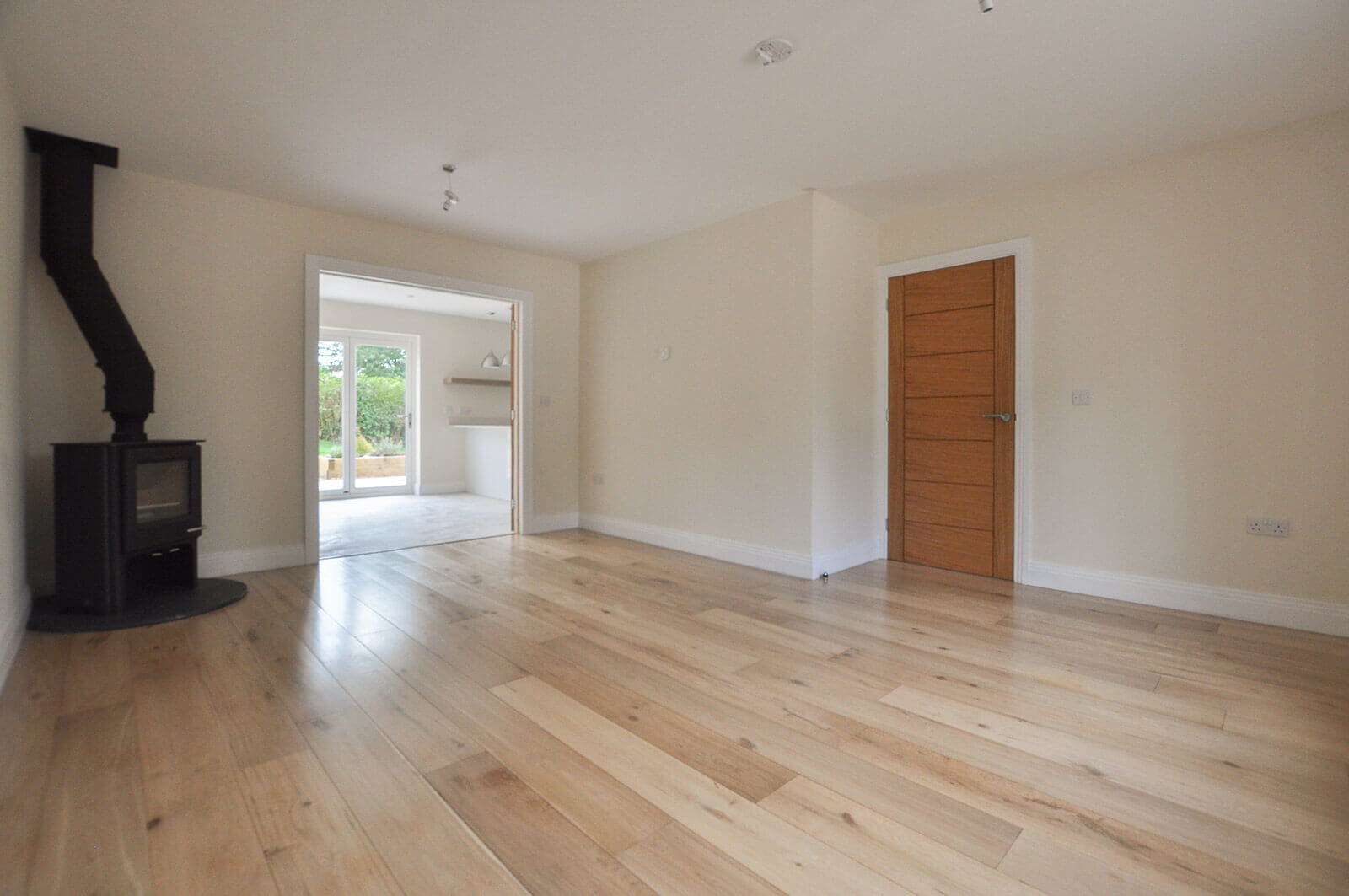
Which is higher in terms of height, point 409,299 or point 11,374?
point 409,299

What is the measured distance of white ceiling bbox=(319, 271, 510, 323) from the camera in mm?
6938

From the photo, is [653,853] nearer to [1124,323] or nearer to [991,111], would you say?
[991,111]

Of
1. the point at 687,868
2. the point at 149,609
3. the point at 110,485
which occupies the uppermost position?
the point at 110,485

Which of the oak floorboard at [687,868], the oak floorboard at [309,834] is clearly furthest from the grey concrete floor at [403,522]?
the oak floorboard at [687,868]

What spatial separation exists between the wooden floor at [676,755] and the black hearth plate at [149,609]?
14 centimetres

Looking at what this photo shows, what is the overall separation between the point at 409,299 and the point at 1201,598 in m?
7.94

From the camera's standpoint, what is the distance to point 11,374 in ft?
9.09

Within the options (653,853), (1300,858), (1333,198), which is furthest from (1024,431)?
(653,853)

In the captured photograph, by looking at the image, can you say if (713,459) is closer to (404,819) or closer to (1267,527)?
(1267,527)

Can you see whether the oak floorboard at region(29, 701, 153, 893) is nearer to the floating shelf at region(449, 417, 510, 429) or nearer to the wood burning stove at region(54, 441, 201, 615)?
the wood burning stove at region(54, 441, 201, 615)

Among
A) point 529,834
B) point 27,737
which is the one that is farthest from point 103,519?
point 529,834

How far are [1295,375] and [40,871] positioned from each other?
4799 millimetres

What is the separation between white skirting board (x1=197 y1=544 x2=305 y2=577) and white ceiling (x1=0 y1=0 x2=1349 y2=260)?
2.32m

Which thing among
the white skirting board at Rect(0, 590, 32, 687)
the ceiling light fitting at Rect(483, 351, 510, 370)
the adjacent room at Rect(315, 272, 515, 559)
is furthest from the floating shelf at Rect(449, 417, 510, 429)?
the white skirting board at Rect(0, 590, 32, 687)
